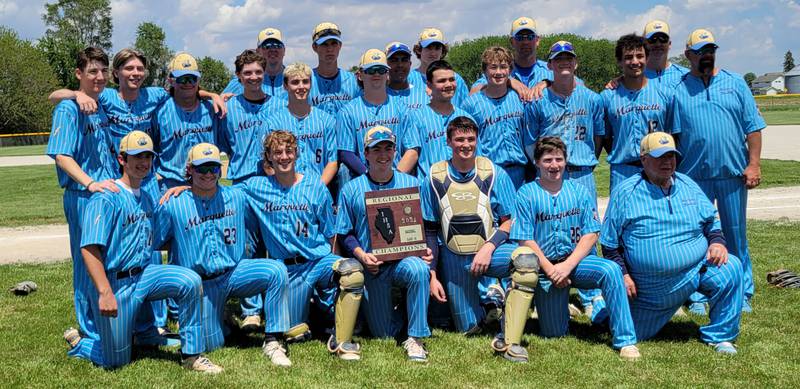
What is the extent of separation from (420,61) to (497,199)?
243cm

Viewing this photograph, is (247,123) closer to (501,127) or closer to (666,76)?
(501,127)

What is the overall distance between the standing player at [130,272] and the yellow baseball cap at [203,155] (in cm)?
31

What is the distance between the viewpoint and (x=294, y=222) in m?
5.91

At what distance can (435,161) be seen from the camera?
6.59m

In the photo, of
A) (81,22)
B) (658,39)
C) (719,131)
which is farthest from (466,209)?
(81,22)

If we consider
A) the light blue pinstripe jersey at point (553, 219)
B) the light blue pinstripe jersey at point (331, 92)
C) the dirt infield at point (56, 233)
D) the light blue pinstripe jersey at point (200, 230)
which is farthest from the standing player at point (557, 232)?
the dirt infield at point (56, 233)

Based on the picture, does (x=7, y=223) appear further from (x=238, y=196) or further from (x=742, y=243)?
(x=742, y=243)

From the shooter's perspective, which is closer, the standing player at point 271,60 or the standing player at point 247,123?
the standing player at point 247,123

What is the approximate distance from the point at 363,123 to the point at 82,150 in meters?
2.31

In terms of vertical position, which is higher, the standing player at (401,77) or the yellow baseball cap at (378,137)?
the standing player at (401,77)

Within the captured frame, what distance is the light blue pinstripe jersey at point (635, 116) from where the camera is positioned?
6707 millimetres

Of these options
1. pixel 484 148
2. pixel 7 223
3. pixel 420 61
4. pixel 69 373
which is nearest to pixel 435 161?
pixel 484 148

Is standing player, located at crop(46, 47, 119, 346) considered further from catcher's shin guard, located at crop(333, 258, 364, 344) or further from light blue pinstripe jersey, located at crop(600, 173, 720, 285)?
light blue pinstripe jersey, located at crop(600, 173, 720, 285)

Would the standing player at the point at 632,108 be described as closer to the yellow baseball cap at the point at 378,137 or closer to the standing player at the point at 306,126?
the yellow baseball cap at the point at 378,137
